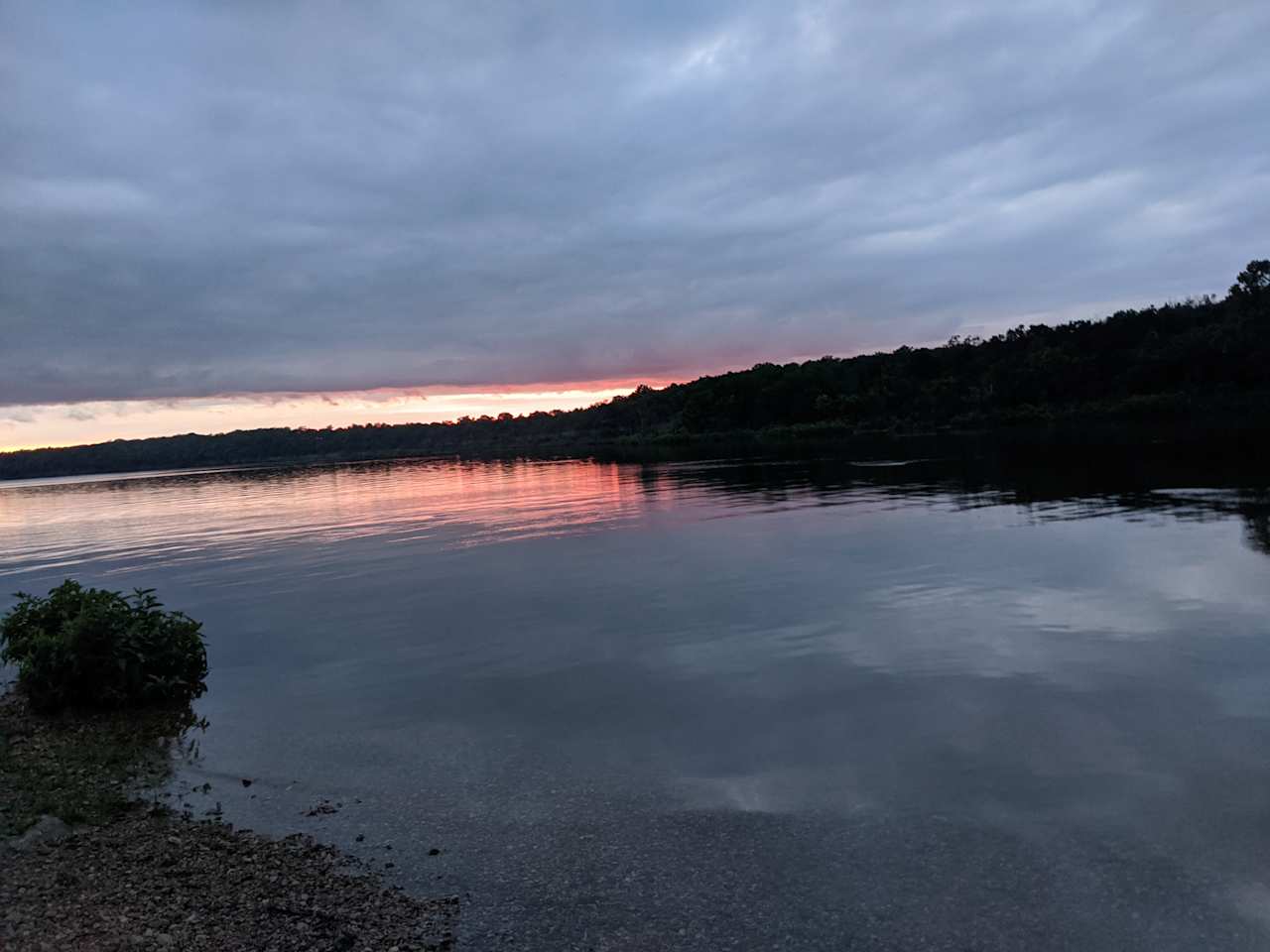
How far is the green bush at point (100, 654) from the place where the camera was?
14320 mm

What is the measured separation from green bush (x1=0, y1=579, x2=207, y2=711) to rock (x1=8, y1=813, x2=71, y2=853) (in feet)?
18.1

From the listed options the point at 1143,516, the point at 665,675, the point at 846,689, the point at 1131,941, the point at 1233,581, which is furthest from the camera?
the point at 1143,516

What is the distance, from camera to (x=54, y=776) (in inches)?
428

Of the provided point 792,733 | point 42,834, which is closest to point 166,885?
point 42,834

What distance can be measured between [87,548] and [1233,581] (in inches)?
1875

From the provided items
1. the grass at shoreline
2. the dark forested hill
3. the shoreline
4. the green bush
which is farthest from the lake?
the dark forested hill

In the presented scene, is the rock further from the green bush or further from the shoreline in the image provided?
the green bush

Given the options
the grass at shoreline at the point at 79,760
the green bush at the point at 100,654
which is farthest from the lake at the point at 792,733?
the green bush at the point at 100,654

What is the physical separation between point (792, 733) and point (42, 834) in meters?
8.84

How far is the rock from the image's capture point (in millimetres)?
8703

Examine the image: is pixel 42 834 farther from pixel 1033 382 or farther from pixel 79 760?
pixel 1033 382

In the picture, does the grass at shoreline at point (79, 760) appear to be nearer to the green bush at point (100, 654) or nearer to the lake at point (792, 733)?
the green bush at point (100, 654)

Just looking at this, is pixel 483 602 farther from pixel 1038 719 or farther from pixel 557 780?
pixel 1038 719

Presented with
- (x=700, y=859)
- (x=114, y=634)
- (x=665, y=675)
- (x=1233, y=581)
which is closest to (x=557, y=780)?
(x=700, y=859)
